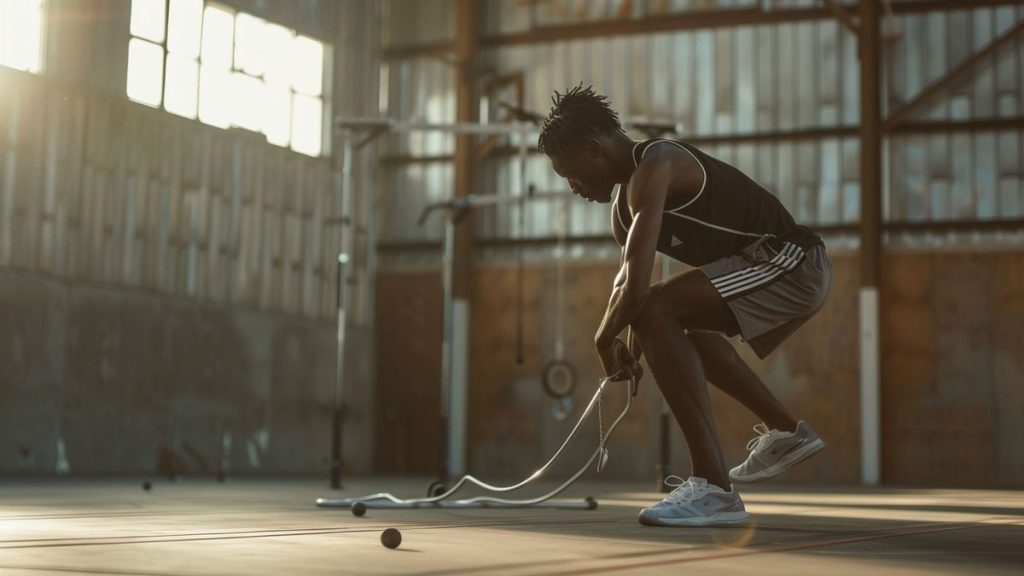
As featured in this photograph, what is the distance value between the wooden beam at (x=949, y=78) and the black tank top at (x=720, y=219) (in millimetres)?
10932

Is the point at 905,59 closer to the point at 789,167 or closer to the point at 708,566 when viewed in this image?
the point at 789,167

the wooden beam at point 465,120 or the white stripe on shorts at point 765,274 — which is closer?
the white stripe on shorts at point 765,274

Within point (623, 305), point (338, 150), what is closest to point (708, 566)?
point (623, 305)

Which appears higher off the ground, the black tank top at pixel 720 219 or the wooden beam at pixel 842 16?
the wooden beam at pixel 842 16

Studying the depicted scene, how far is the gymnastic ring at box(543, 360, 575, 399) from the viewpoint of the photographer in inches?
551

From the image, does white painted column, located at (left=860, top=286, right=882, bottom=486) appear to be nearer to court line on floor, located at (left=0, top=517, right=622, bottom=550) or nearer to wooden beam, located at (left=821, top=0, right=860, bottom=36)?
wooden beam, located at (left=821, top=0, right=860, bottom=36)

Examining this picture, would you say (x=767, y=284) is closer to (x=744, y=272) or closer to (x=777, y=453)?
(x=744, y=272)

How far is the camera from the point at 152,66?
1301 cm

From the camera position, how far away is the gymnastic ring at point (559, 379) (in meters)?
14.0

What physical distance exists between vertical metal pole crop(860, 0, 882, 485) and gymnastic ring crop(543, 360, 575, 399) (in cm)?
300

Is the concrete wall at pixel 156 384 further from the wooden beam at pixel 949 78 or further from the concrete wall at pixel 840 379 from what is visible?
the wooden beam at pixel 949 78

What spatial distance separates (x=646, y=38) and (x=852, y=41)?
2.28 m

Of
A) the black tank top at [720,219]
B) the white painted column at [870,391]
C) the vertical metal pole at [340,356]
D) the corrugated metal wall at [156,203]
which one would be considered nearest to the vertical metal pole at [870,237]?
the white painted column at [870,391]

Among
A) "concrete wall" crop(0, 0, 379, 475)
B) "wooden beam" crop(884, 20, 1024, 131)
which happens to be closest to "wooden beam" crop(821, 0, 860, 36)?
"wooden beam" crop(884, 20, 1024, 131)
